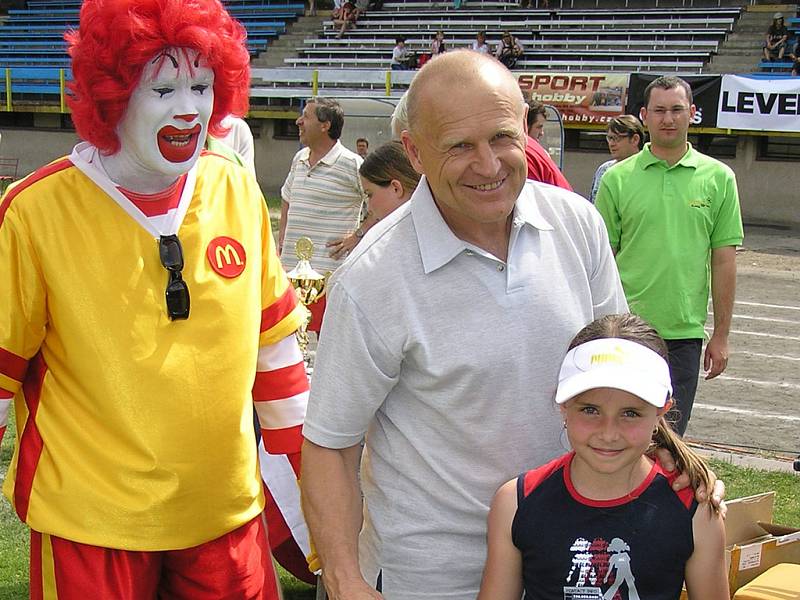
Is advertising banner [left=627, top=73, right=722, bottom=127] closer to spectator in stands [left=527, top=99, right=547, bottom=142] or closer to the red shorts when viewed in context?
spectator in stands [left=527, top=99, right=547, bottom=142]

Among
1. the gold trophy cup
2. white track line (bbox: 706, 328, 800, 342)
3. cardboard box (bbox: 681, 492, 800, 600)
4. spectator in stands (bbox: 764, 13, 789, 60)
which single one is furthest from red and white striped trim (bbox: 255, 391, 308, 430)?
spectator in stands (bbox: 764, 13, 789, 60)

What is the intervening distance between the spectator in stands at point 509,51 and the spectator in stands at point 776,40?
4879 millimetres

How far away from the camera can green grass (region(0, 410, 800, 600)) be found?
14.3 feet

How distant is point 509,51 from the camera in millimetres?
22828

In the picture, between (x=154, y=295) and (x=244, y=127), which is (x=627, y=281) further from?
(x=154, y=295)

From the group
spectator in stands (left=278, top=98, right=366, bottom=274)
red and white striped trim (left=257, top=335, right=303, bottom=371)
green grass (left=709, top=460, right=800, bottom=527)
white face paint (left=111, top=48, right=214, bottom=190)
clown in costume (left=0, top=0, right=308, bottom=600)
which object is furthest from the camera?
spectator in stands (left=278, top=98, right=366, bottom=274)

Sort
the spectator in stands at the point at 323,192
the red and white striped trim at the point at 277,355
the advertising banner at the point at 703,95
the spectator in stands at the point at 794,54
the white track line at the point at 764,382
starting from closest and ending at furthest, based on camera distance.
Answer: the red and white striped trim at the point at 277,355
the spectator in stands at the point at 323,192
the white track line at the point at 764,382
the advertising banner at the point at 703,95
the spectator in stands at the point at 794,54

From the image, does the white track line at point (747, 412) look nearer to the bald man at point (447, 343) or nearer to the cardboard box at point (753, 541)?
the cardboard box at point (753, 541)

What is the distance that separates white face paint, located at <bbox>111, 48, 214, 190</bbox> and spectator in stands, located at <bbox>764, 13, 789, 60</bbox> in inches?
793

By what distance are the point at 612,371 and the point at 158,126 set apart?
125 cm

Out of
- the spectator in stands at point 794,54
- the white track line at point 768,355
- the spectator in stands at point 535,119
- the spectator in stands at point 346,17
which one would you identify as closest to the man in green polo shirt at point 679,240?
the spectator in stands at point 535,119

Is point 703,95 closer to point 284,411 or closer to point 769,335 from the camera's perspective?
point 769,335

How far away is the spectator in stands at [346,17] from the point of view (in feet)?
92.9

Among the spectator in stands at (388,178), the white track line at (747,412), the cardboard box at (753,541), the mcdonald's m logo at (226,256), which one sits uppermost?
the mcdonald's m logo at (226,256)
